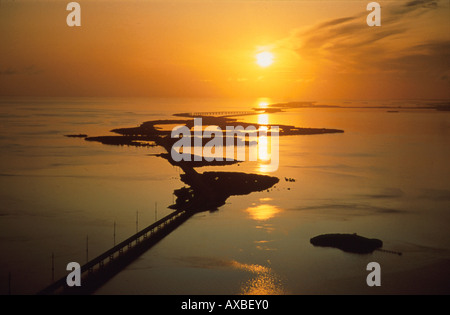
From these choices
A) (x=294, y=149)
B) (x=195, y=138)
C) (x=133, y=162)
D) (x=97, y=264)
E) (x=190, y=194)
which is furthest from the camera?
(x=195, y=138)

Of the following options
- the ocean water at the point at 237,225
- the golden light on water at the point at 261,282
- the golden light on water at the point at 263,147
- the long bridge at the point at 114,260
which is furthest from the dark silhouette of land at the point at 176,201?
the golden light on water at the point at 261,282

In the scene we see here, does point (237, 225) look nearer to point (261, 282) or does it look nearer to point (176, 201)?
point (176, 201)

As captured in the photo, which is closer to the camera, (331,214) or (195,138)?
(331,214)

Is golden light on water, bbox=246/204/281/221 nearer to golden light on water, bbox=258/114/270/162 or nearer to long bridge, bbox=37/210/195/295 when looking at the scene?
long bridge, bbox=37/210/195/295

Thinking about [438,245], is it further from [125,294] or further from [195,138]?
[195,138]

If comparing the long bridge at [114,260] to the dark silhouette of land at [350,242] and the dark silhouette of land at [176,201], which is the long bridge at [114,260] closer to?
the dark silhouette of land at [176,201]
